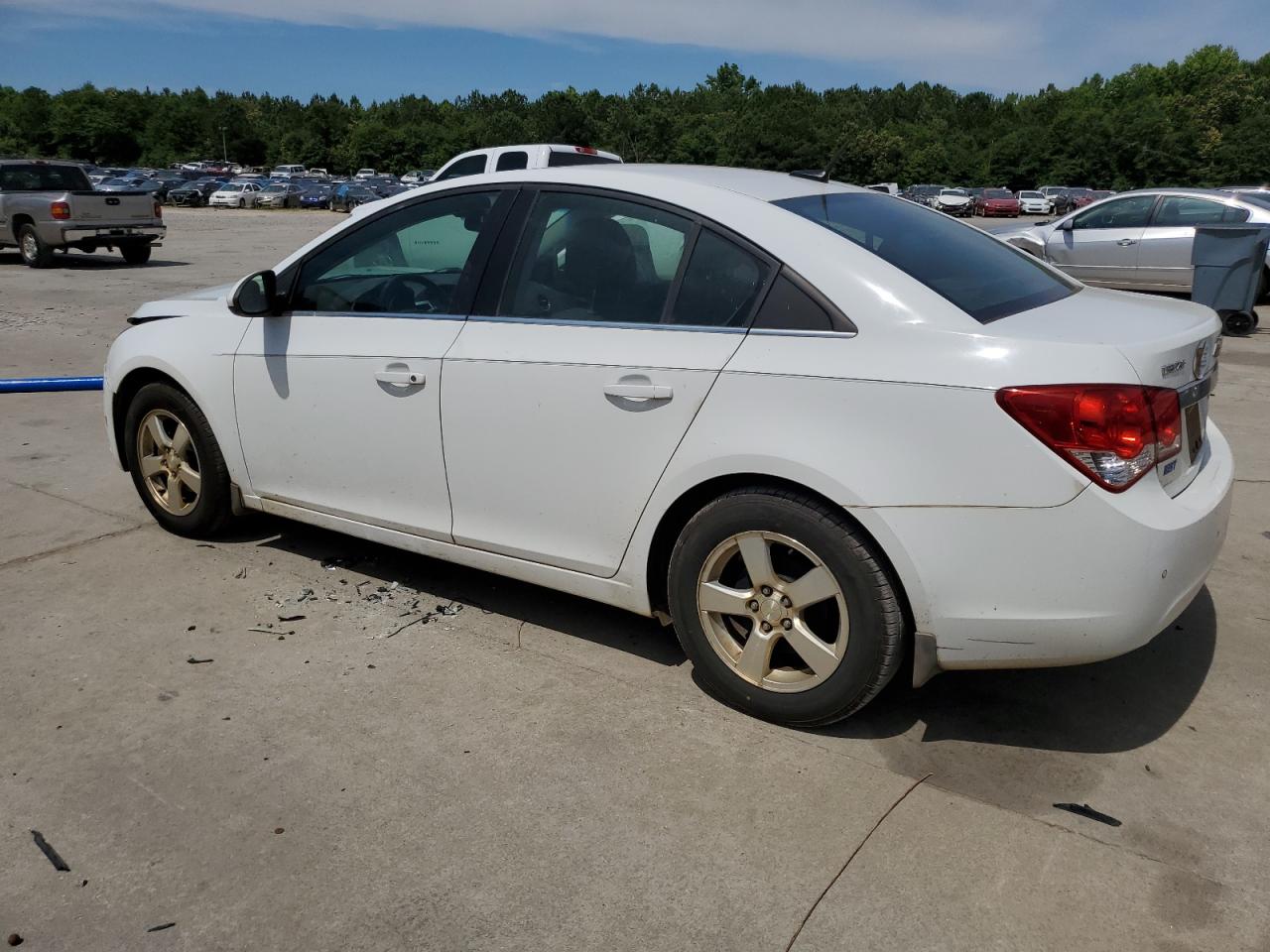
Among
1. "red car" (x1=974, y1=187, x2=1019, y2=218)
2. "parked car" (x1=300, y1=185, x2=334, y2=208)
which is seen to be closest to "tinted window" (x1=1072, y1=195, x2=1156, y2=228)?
"red car" (x1=974, y1=187, x2=1019, y2=218)

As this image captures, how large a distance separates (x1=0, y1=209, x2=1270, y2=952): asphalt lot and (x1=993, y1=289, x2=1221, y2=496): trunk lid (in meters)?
0.90

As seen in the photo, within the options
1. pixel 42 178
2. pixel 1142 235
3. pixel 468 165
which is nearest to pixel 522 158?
pixel 468 165

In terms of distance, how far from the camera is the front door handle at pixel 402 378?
151 inches

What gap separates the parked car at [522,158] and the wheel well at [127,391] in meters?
8.25

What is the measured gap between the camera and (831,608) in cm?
320

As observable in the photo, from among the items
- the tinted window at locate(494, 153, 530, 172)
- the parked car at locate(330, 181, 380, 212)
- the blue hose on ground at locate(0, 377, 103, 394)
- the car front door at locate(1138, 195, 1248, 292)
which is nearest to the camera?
the blue hose on ground at locate(0, 377, 103, 394)

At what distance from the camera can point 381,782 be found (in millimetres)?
3062

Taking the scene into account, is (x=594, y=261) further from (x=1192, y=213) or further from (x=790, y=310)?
(x=1192, y=213)

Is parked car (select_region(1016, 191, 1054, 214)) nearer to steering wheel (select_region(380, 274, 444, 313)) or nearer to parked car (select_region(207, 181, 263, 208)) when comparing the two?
parked car (select_region(207, 181, 263, 208))

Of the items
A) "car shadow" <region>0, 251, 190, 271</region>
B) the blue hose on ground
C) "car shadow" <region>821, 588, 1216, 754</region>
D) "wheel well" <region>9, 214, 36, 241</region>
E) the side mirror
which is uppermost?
the side mirror

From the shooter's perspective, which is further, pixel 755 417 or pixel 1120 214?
pixel 1120 214

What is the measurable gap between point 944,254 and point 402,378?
1.93 meters

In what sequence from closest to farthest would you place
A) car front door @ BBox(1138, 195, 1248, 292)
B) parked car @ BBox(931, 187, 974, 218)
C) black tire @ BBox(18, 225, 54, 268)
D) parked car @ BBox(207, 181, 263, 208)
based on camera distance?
car front door @ BBox(1138, 195, 1248, 292)
black tire @ BBox(18, 225, 54, 268)
parked car @ BBox(931, 187, 974, 218)
parked car @ BBox(207, 181, 263, 208)

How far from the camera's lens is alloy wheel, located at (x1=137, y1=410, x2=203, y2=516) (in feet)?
15.8
